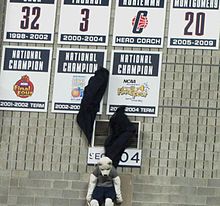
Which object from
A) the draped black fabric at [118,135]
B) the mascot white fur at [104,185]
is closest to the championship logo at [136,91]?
the draped black fabric at [118,135]

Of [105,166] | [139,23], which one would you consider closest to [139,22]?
[139,23]

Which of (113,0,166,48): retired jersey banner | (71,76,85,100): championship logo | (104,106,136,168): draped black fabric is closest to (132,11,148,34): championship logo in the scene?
(113,0,166,48): retired jersey banner

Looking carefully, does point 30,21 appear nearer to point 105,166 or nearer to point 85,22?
point 85,22

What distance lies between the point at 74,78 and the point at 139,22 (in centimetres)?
150

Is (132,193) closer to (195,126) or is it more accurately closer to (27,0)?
(195,126)

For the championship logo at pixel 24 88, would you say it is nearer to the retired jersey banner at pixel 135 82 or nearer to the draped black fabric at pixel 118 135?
the retired jersey banner at pixel 135 82

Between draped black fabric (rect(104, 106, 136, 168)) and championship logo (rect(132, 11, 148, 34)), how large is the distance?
1430 millimetres

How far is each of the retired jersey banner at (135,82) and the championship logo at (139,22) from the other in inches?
16.1

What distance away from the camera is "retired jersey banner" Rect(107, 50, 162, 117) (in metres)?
18.3

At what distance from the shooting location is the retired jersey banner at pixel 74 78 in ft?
60.9

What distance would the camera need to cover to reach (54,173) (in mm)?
18375

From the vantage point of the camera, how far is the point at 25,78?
18781 mm

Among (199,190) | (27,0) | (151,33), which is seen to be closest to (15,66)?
(27,0)

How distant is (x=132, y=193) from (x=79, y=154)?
1.17m
